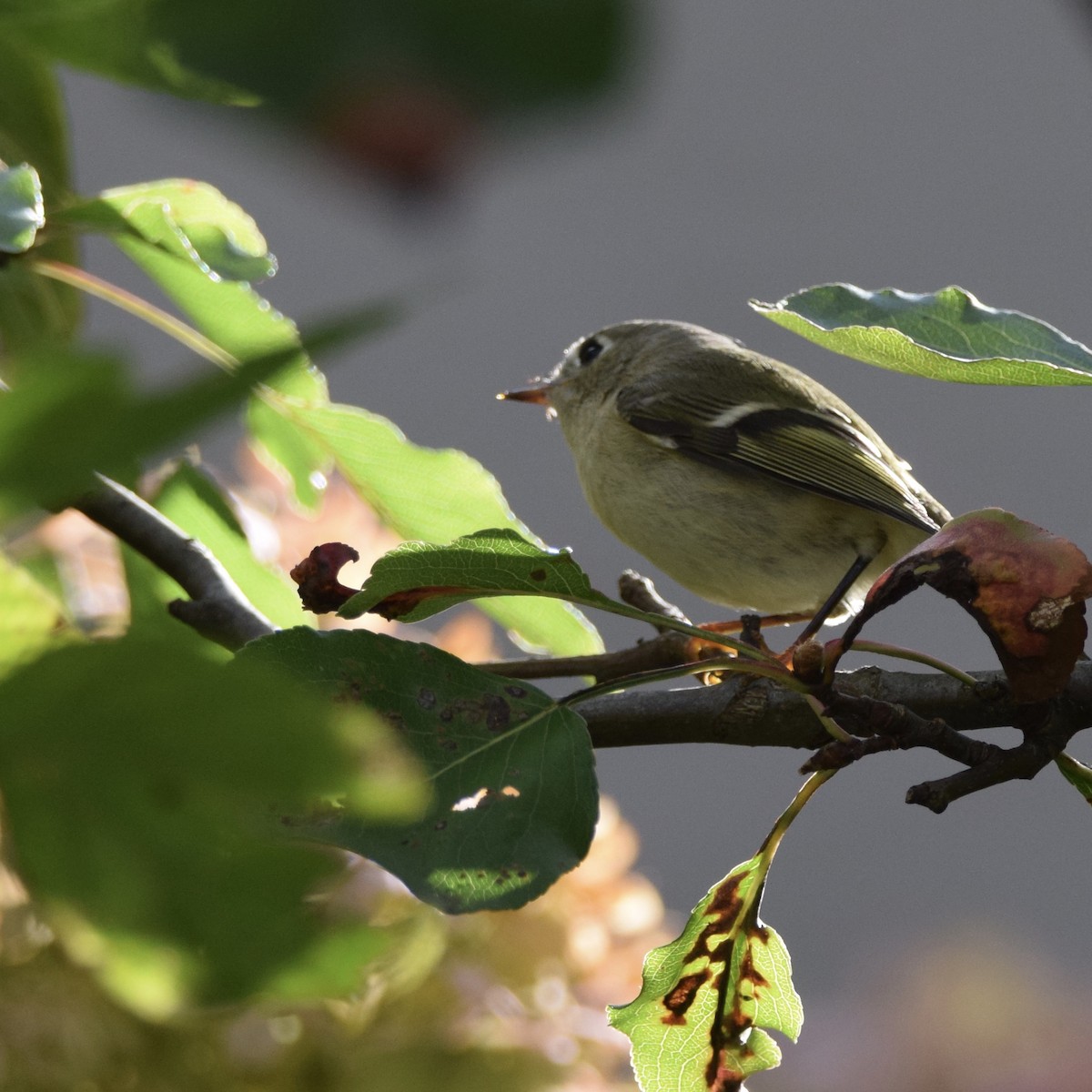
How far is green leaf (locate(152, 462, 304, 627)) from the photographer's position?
3.34 feet

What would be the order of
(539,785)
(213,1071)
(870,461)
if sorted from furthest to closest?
1. (870,461)
2. (213,1071)
3. (539,785)

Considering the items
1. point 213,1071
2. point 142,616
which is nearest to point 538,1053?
point 213,1071

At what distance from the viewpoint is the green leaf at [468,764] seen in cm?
59

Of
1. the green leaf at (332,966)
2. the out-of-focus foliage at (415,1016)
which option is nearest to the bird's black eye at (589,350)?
the out-of-focus foliage at (415,1016)

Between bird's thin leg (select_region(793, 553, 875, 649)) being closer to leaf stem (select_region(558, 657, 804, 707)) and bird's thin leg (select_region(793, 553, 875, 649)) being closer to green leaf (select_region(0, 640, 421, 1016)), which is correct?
leaf stem (select_region(558, 657, 804, 707))

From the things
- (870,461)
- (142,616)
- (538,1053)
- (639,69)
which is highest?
(639,69)

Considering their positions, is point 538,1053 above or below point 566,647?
below

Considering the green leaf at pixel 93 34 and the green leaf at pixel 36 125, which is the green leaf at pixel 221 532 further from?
the green leaf at pixel 93 34

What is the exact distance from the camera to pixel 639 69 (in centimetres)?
14

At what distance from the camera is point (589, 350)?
2469 millimetres

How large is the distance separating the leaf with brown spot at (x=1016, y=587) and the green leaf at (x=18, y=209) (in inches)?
17.4

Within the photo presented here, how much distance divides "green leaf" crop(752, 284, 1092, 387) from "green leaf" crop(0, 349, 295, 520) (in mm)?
578

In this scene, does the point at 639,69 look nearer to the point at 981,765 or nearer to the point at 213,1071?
the point at 981,765

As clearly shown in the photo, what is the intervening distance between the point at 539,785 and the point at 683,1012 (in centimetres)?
26
